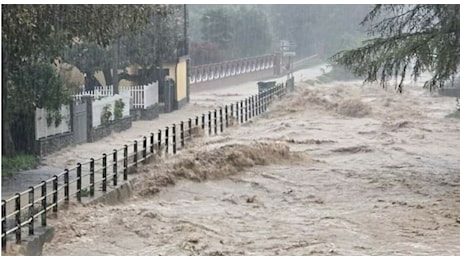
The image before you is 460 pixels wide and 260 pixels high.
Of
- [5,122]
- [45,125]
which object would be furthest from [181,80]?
[5,122]

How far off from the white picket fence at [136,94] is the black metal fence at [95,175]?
150 cm

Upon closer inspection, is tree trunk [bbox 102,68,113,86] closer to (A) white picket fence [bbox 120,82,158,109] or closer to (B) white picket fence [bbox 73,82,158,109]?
(B) white picket fence [bbox 73,82,158,109]

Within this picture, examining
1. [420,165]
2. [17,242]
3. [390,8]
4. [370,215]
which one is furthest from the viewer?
[420,165]

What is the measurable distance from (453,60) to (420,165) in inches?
184

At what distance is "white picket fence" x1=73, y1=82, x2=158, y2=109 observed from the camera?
19506 millimetres

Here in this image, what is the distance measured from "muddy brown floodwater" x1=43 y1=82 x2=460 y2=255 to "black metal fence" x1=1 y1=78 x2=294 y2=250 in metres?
0.29

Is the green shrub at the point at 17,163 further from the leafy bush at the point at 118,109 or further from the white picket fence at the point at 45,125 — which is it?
the leafy bush at the point at 118,109

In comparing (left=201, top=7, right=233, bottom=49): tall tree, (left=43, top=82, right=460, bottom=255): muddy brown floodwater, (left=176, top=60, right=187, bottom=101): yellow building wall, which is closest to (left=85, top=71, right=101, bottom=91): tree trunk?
(left=43, top=82, right=460, bottom=255): muddy brown floodwater

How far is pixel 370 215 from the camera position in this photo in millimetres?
13086

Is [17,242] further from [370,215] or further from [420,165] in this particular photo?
[420,165]

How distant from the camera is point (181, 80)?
102ft

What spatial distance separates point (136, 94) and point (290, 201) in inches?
383

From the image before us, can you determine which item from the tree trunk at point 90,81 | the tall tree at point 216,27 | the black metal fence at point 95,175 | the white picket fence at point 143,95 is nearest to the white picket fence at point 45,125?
the tree trunk at point 90,81
